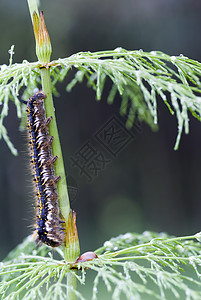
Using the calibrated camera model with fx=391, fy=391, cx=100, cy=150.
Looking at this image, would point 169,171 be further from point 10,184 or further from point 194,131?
point 10,184

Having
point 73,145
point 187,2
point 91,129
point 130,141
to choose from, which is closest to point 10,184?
point 73,145

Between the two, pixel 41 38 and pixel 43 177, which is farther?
pixel 43 177

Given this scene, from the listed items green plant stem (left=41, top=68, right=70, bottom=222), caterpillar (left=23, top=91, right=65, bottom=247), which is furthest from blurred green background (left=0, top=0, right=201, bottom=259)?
green plant stem (left=41, top=68, right=70, bottom=222)

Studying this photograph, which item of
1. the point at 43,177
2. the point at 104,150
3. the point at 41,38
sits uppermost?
the point at 104,150

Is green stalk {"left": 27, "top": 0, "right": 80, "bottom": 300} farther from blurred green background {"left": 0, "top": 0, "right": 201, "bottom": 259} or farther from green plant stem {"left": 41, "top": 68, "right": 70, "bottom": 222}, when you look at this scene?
blurred green background {"left": 0, "top": 0, "right": 201, "bottom": 259}

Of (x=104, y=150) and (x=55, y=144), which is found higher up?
(x=104, y=150)

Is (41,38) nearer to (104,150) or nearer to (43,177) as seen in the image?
(43,177)

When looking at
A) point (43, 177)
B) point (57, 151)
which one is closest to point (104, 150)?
point (43, 177)
